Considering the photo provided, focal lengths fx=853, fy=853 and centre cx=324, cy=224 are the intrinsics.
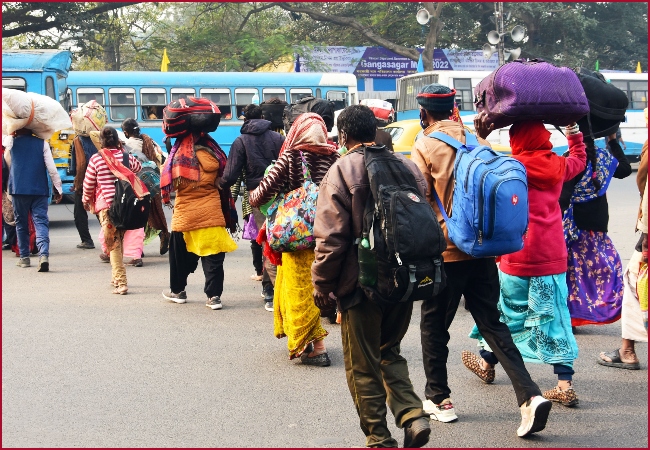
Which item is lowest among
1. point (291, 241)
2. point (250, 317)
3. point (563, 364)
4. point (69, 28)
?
point (250, 317)

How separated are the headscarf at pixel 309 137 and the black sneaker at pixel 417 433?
2.31 meters

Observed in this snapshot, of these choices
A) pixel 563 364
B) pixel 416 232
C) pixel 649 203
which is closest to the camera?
pixel 416 232

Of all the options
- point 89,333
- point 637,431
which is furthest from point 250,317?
point 637,431

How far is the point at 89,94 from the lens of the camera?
72.0 ft

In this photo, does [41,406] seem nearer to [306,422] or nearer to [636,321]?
[306,422]

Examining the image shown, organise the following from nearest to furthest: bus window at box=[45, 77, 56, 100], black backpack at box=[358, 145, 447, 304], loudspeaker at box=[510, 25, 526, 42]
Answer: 1. black backpack at box=[358, 145, 447, 304]
2. bus window at box=[45, 77, 56, 100]
3. loudspeaker at box=[510, 25, 526, 42]

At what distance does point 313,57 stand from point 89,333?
26.1 meters

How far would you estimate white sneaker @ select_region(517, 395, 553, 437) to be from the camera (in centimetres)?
431

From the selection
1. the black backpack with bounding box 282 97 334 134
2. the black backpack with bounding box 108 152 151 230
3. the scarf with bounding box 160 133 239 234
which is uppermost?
the black backpack with bounding box 282 97 334 134

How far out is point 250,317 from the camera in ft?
25.2

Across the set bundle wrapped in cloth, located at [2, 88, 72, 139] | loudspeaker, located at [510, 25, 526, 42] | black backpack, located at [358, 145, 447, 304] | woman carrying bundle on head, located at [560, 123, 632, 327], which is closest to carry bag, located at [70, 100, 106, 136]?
bundle wrapped in cloth, located at [2, 88, 72, 139]

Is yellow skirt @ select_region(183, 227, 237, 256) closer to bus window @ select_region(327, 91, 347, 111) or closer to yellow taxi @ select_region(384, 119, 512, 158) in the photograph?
yellow taxi @ select_region(384, 119, 512, 158)

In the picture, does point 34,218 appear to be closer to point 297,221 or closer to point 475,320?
point 297,221

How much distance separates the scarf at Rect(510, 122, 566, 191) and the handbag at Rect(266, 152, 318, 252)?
1.54 m
